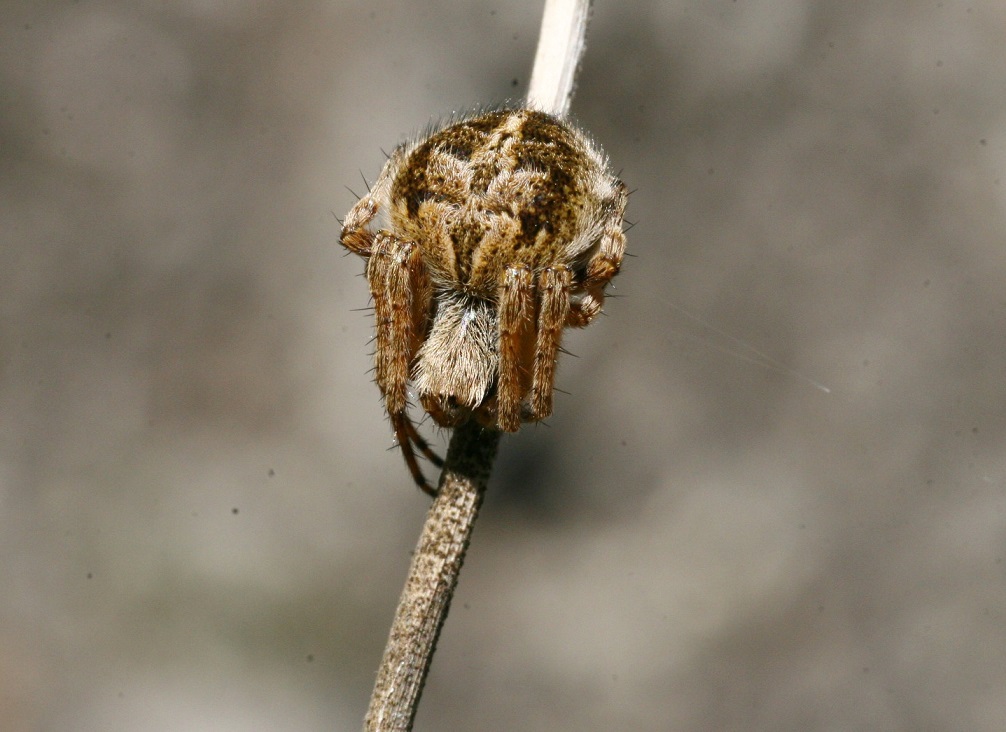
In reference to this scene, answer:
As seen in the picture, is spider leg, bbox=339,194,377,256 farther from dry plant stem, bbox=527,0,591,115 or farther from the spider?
dry plant stem, bbox=527,0,591,115

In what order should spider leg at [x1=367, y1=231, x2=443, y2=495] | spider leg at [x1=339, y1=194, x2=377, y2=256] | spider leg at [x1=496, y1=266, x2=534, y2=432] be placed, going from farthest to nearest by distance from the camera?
1. spider leg at [x1=339, y1=194, x2=377, y2=256]
2. spider leg at [x1=367, y1=231, x2=443, y2=495]
3. spider leg at [x1=496, y1=266, x2=534, y2=432]

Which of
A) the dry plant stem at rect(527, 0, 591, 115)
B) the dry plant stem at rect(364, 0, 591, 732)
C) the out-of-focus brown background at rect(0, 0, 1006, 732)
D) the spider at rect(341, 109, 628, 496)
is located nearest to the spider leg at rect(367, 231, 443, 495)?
the spider at rect(341, 109, 628, 496)

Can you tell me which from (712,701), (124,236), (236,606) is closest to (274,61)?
(124,236)

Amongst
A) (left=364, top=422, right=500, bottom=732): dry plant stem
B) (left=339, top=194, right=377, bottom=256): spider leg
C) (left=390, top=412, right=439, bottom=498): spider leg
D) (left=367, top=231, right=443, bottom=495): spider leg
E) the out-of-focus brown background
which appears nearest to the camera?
(left=364, top=422, right=500, bottom=732): dry plant stem

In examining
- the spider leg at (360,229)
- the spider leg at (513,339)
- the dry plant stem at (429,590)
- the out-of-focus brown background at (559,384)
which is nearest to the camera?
the dry plant stem at (429,590)

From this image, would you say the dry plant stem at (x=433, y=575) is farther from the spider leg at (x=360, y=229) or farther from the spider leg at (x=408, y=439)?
the spider leg at (x=360, y=229)

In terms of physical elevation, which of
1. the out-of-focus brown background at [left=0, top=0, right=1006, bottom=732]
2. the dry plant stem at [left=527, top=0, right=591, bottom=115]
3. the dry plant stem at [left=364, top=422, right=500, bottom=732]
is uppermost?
the out-of-focus brown background at [left=0, top=0, right=1006, bottom=732]

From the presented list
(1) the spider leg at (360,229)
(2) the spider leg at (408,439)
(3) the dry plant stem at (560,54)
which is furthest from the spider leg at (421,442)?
(3) the dry plant stem at (560,54)
